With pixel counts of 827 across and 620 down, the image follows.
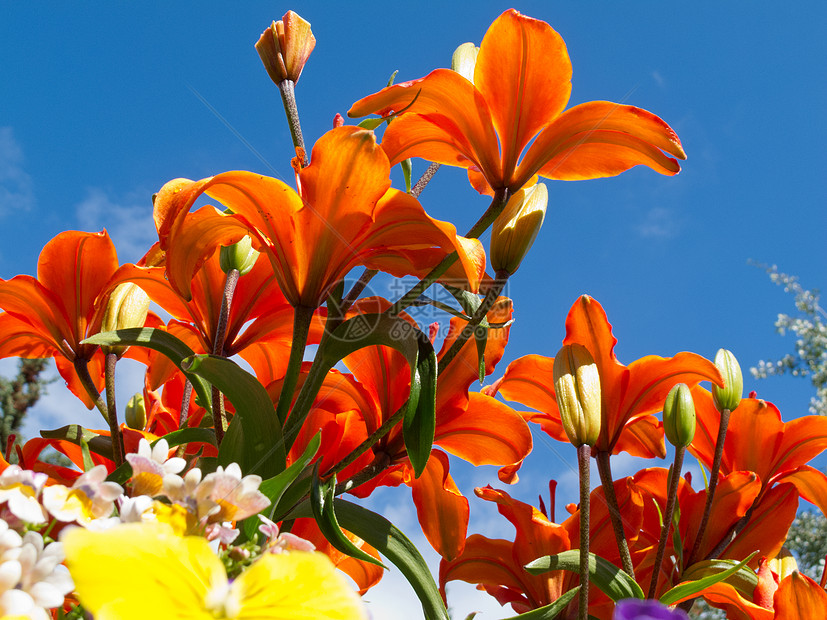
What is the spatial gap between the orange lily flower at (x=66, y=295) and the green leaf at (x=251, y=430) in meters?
0.31

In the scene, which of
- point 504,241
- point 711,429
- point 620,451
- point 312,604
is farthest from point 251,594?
point 711,429

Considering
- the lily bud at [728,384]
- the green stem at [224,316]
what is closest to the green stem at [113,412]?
the green stem at [224,316]

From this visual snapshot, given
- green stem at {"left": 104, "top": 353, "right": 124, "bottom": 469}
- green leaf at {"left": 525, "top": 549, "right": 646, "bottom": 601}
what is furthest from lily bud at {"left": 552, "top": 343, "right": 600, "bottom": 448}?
green stem at {"left": 104, "top": 353, "right": 124, "bottom": 469}

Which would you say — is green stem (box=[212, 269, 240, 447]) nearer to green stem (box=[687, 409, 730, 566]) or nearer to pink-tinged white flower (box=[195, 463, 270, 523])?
pink-tinged white flower (box=[195, 463, 270, 523])

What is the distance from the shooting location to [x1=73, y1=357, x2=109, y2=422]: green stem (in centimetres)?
76

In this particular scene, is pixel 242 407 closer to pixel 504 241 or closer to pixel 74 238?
pixel 504 241

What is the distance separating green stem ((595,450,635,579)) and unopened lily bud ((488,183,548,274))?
0.30m

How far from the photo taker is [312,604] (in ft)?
0.98

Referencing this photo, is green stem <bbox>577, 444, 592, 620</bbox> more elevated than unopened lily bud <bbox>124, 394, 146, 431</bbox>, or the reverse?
unopened lily bud <bbox>124, 394, 146, 431</bbox>

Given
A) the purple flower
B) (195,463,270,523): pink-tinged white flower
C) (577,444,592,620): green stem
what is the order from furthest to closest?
(577,444,592,620): green stem < (195,463,270,523): pink-tinged white flower < the purple flower

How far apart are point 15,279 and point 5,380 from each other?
6280 millimetres

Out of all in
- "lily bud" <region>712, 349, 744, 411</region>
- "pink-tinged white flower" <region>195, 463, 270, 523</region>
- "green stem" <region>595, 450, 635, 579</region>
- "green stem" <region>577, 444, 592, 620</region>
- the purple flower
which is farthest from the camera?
"lily bud" <region>712, 349, 744, 411</region>

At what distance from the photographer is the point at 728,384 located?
0.83 meters

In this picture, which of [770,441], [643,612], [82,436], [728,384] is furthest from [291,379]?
[770,441]
